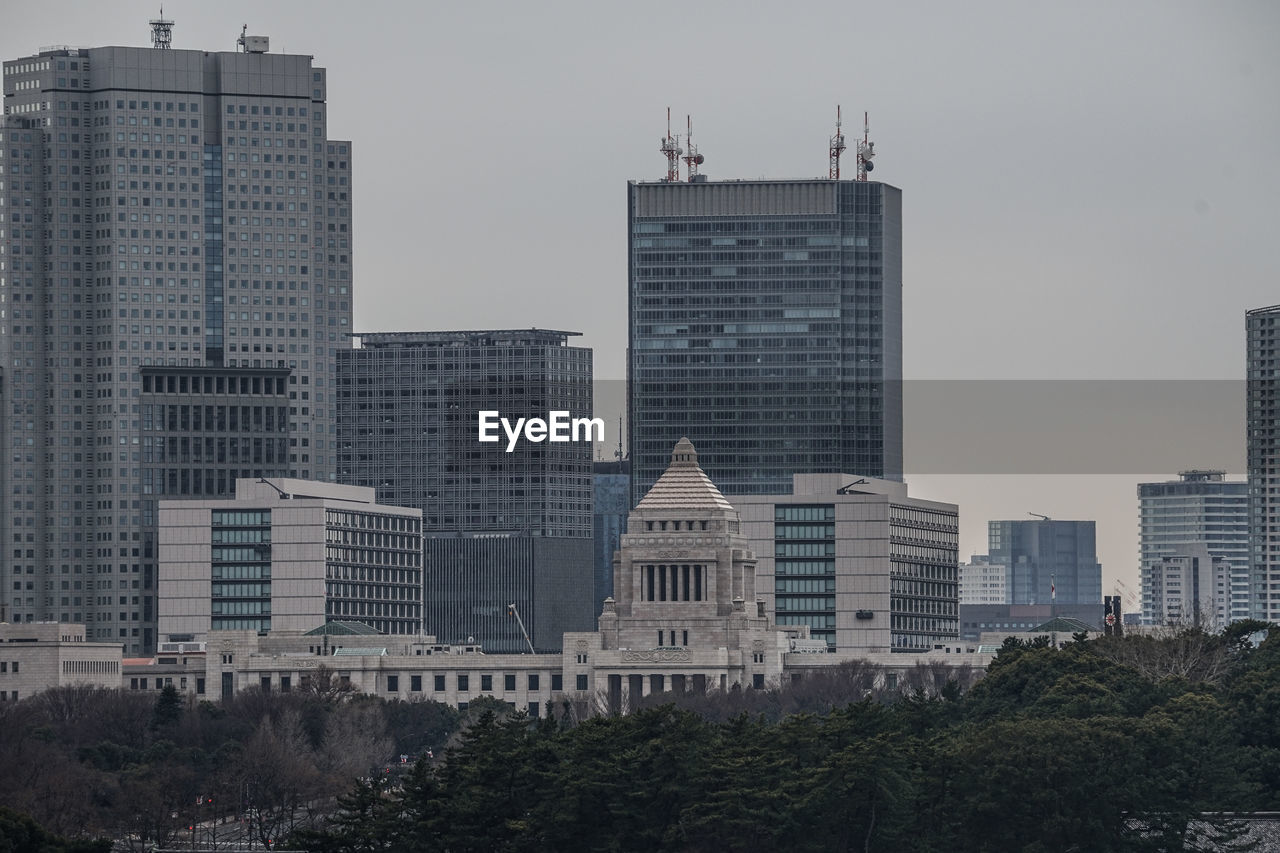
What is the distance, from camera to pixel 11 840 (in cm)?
18838

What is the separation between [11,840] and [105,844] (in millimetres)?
8966

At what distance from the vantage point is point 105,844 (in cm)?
19650
